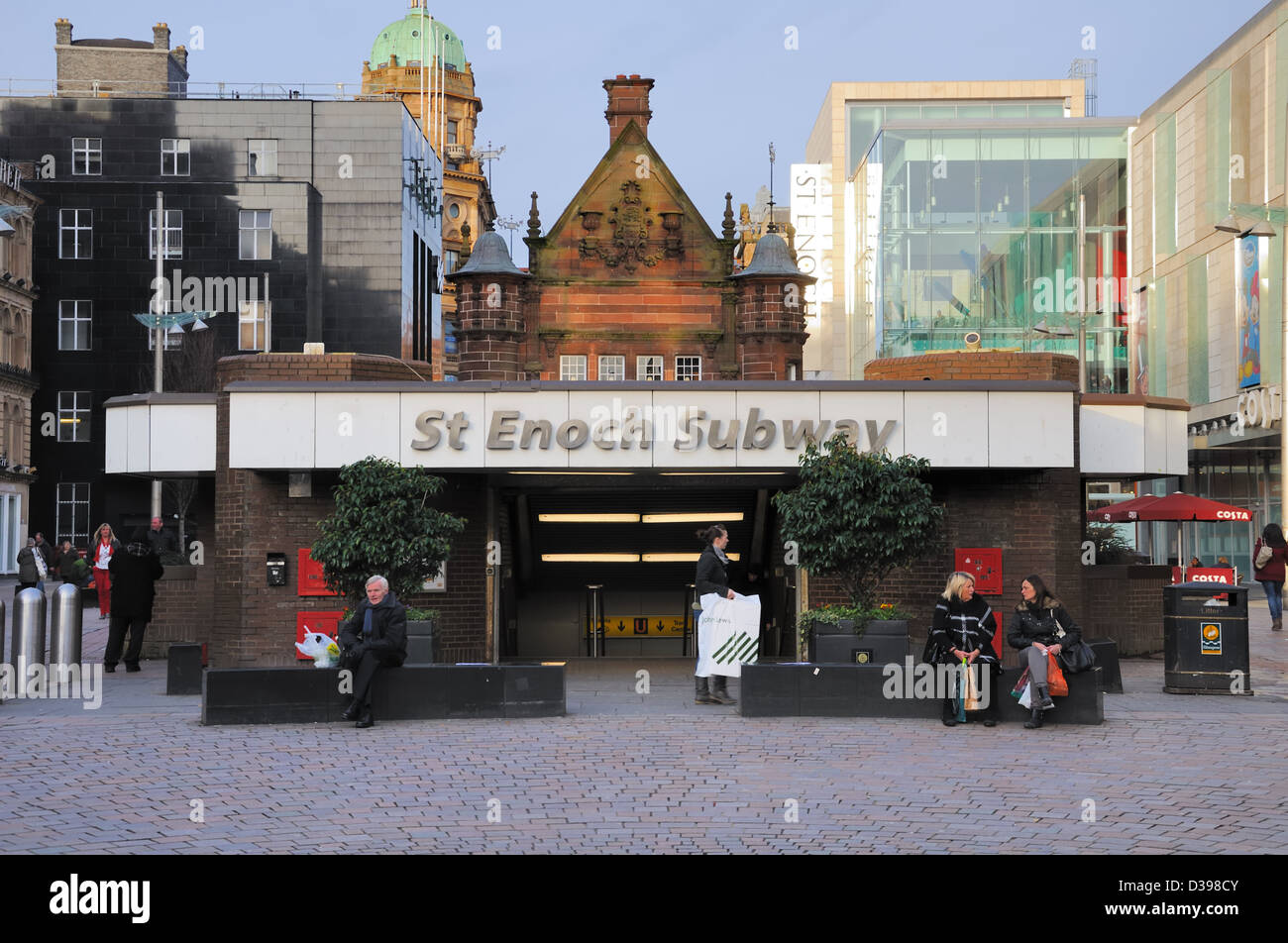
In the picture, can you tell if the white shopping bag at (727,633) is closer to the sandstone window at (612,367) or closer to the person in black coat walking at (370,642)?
the person in black coat walking at (370,642)

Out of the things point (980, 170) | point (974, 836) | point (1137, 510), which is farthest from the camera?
point (980, 170)

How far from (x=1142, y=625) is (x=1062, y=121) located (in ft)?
125

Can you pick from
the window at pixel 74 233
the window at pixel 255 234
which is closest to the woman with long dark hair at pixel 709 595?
the window at pixel 255 234

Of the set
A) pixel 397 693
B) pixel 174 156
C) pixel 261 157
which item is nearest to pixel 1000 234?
pixel 261 157

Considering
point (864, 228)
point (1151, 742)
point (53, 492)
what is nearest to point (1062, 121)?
point (864, 228)

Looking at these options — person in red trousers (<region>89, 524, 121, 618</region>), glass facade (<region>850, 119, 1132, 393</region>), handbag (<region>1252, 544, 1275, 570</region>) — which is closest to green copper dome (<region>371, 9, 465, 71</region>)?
glass facade (<region>850, 119, 1132, 393</region>)

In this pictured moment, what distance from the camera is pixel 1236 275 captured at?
48.9m

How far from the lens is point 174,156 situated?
68438 millimetres

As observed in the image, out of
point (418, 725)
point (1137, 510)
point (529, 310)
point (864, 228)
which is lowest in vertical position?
point (418, 725)

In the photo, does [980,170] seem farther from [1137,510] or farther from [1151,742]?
[1151,742]

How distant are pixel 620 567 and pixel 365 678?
14086mm

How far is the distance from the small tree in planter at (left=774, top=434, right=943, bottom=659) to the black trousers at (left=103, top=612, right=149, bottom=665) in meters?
9.77

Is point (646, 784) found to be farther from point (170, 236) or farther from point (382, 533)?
point (170, 236)

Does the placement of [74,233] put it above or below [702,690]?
above
